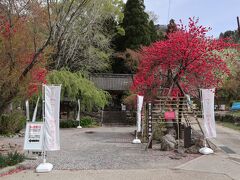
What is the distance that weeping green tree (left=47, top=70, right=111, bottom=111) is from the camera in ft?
61.3

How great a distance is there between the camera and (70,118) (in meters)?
20.9

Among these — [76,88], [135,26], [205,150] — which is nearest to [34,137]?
[205,150]

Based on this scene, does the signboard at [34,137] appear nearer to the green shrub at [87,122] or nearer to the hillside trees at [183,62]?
the hillside trees at [183,62]

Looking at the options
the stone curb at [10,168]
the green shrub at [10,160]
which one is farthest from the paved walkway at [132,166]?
the green shrub at [10,160]

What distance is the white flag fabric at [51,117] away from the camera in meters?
6.94

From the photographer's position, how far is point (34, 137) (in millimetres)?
7184

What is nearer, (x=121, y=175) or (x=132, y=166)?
(x=121, y=175)

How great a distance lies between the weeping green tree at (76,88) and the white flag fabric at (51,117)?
11699 mm

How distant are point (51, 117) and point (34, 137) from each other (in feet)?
2.52

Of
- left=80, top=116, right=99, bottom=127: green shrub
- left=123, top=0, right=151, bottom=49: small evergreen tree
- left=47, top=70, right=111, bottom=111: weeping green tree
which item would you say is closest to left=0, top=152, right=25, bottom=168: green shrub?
left=47, top=70, right=111, bottom=111: weeping green tree

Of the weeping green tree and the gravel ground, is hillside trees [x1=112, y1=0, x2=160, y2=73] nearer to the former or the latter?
the weeping green tree

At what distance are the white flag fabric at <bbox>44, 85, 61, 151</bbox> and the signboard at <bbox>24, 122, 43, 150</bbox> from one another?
0.97ft

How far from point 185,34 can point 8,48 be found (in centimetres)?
641

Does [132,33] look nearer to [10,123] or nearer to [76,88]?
[76,88]
